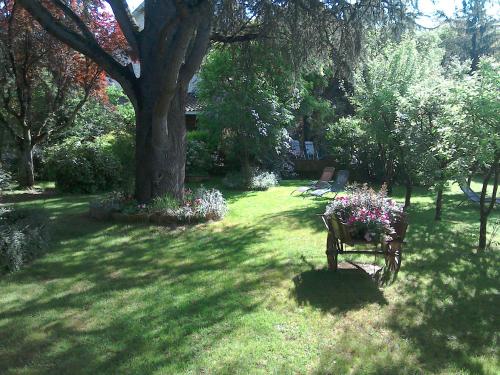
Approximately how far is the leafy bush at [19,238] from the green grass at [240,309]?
21 cm

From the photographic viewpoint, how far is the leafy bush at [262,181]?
1545 cm

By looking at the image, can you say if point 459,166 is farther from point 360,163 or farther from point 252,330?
point 360,163

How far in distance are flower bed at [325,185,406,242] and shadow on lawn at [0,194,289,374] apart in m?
1.10

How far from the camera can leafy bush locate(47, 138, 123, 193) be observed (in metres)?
13.3

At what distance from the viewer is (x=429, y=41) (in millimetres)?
17250

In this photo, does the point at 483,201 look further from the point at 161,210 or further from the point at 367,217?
the point at 161,210

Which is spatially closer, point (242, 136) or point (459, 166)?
point (459, 166)

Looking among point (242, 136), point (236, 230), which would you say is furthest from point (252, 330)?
point (242, 136)

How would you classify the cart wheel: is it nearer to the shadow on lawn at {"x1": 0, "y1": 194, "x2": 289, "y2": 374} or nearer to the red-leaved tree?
the shadow on lawn at {"x1": 0, "y1": 194, "x2": 289, "y2": 374}

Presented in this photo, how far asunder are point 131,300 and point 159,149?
4.84 metres

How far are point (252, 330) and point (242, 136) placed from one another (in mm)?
11865

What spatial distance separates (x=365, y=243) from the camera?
18.3 ft

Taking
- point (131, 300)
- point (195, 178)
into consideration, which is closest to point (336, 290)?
point (131, 300)

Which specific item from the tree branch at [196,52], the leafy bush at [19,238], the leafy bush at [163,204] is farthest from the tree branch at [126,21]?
the leafy bush at [19,238]
